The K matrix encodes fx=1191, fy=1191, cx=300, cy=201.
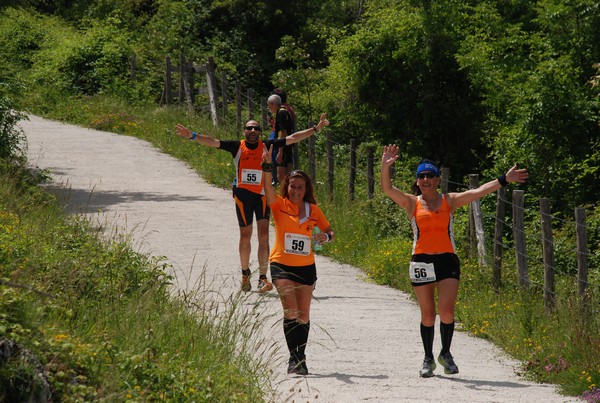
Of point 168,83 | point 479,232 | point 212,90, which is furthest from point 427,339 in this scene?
point 168,83

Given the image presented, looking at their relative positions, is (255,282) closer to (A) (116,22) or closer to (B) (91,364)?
(B) (91,364)

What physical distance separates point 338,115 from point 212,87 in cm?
350

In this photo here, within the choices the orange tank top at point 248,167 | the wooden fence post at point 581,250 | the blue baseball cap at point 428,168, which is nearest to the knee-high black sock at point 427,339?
the blue baseball cap at point 428,168

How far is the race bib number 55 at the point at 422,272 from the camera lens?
969cm

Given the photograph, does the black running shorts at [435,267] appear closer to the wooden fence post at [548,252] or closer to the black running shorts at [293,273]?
the black running shorts at [293,273]

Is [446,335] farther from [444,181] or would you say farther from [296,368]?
[444,181]

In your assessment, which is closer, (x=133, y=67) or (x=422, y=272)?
(x=422, y=272)

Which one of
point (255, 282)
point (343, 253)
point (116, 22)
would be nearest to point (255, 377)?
point (255, 282)

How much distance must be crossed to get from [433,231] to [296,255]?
1131 mm

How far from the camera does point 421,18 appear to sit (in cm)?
2430

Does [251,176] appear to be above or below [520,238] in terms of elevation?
above

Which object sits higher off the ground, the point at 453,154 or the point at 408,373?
the point at 453,154

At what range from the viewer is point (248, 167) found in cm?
1319

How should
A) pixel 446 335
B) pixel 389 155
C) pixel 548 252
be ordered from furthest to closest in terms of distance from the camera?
pixel 548 252 → pixel 389 155 → pixel 446 335
